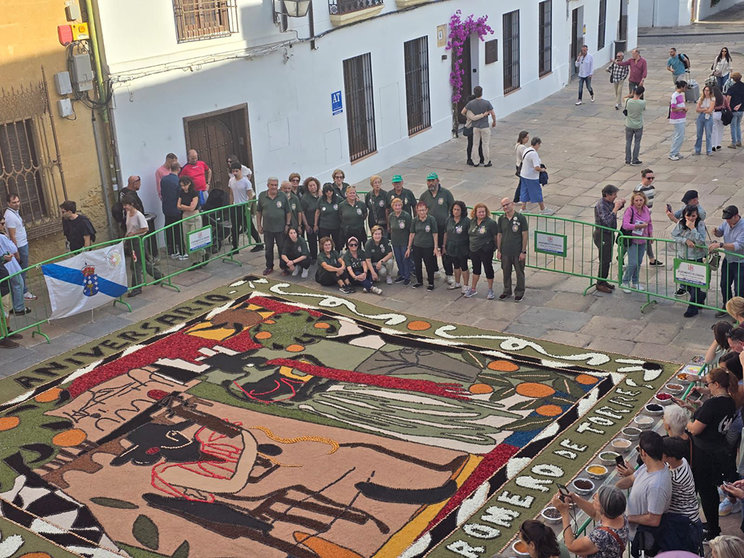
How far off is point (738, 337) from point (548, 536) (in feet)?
11.2

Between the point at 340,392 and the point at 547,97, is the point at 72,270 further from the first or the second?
the point at 547,97

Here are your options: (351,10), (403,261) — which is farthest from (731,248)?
(351,10)

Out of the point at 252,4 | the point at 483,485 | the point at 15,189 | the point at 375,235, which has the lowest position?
the point at 483,485

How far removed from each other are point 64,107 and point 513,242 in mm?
7027

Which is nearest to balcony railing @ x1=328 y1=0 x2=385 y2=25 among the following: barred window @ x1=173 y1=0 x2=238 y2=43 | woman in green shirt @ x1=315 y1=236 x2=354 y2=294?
barred window @ x1=173 y1=0 x2=238 y2=43

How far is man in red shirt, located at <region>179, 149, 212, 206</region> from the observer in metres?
15.9

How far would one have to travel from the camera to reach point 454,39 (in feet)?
74.6

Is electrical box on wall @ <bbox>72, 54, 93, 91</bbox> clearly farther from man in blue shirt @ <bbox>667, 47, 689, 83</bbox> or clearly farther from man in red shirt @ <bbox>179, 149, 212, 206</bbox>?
man in blue shirt @ <bbox>667, 47, 689, 83</bbox>

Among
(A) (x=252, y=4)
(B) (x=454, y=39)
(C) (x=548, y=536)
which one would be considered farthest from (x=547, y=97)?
(C) (x=548, y=536)

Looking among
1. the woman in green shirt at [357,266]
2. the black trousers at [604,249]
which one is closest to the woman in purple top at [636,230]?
the black trousers at [604,249]

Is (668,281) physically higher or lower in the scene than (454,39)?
lower

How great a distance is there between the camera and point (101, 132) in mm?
15141

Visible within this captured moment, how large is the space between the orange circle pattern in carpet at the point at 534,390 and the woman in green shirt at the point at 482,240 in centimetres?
277

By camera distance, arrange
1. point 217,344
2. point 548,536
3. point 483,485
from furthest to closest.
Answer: point 217,344 → point 483,485 → point 548,536
